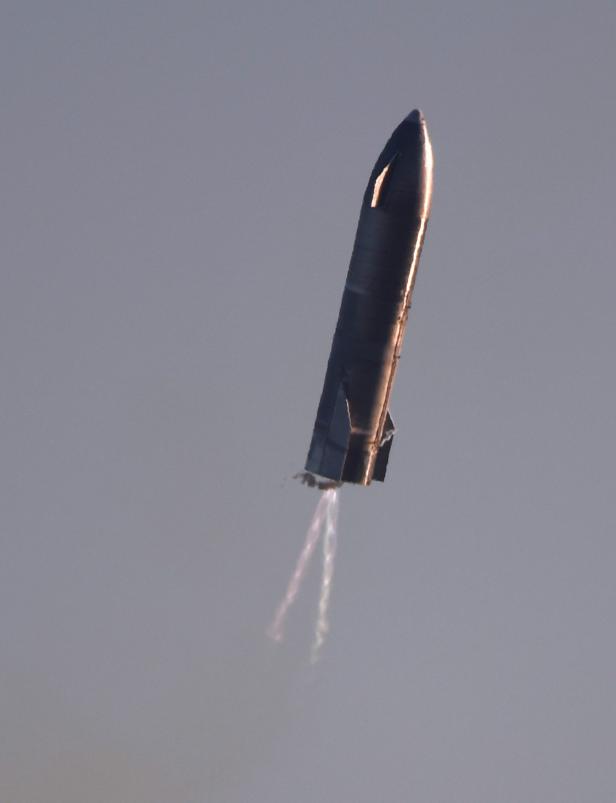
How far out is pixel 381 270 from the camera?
138 m

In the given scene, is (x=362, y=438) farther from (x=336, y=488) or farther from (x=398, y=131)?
(x=398, y=131)

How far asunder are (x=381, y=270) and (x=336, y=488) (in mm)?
12562

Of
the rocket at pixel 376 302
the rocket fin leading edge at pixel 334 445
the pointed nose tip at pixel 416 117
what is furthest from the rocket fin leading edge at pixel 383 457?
the pointed nose tip at pixel 416 117

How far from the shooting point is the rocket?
451 feet

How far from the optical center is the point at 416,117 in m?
139

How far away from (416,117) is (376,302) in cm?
984

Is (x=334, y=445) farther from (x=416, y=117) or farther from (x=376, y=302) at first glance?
(x=416, y=117)

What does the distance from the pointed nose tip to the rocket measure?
0.05 metres

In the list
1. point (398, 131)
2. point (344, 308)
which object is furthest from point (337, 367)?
point (398, 131)

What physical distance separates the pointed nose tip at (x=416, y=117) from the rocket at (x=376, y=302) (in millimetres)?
51

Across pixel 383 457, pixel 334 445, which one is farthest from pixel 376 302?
pixel 383 457

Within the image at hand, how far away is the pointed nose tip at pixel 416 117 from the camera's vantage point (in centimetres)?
13875

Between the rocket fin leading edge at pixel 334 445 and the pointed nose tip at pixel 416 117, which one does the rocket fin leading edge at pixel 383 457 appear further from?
the pointed nose tip at pixel 416 117

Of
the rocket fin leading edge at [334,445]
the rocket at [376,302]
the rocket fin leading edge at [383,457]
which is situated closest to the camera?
the rocket at [376,302]
